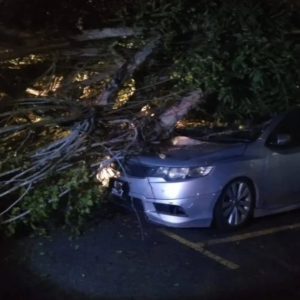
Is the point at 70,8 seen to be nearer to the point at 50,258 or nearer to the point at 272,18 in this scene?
the point at 272,18

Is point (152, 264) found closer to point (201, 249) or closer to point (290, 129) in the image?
point (201, 249)

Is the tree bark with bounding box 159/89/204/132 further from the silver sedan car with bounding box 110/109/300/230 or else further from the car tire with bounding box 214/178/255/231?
the car tire with bounding box 214/178/255/231

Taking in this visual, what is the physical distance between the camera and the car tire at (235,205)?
803 centimetres

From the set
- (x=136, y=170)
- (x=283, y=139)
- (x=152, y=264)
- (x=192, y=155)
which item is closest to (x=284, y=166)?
(x=283, y=139)

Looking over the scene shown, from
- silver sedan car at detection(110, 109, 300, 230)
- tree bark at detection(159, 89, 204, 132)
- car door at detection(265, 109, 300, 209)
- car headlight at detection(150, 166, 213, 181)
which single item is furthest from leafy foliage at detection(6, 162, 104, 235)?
car door at detection(265, 109, 300, 209)

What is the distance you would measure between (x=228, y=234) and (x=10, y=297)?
2910mm

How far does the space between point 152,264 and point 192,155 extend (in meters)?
1.50

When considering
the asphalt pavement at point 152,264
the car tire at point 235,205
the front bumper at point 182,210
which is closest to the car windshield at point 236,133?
the car tire at point 235,205

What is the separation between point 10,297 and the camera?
616cm

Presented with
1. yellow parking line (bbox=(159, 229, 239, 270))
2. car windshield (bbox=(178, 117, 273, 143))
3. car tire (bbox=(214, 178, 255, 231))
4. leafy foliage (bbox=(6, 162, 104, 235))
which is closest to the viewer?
yellow parking line (bbox=(159, 229, 239, 270))

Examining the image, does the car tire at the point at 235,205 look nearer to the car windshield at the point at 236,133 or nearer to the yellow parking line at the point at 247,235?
the yellow parking line at the point at 247,235

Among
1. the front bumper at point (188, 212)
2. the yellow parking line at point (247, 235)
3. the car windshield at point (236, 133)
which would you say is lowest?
the yellow parking line at point (247, 235)

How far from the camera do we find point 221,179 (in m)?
7.96

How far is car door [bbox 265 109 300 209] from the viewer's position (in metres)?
8.48
